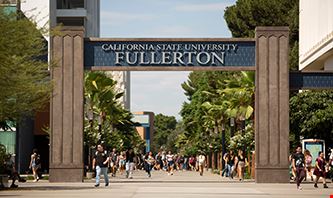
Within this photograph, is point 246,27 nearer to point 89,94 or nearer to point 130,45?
point 89,94

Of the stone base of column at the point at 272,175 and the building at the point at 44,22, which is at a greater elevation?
the building at the point at 44,22

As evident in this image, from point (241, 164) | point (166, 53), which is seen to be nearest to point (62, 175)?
point (166, 53)

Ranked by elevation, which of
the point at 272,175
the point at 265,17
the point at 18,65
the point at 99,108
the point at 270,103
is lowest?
the point at 272,175

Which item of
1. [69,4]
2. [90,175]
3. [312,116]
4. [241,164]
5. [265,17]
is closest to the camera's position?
[241,164]

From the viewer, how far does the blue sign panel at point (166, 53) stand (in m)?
37.1

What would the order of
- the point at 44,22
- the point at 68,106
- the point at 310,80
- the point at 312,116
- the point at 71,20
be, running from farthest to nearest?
1. the point at 71,20
2. the point at 44,22
3. the point at 312,116
4. the point at 310,80
5. the point at 68,106

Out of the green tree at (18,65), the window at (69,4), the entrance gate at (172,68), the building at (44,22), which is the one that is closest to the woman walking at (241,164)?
the entrance gate at (172,68)

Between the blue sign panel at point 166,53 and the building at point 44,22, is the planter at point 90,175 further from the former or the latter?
the blue sign panel at point 166,53

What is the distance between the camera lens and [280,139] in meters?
37.2

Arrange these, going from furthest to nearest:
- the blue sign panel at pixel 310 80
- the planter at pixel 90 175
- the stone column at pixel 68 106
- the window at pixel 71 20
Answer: the window at pixel 71 20 → the planter at pixel 90 175 → the blue sign panel at pixel 310 80 → the stone column at pixel 68 106

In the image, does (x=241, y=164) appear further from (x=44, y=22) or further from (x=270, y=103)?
(x=44, y=22)

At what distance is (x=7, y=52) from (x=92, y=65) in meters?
12.7

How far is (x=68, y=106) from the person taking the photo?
37.0m

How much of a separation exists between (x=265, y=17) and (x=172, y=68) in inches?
1334
